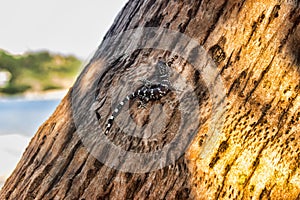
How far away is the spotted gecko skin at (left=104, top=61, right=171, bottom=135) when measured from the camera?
2.88 feet

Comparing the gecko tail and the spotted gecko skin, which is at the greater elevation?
the spotted gecko skin

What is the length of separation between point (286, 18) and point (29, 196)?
0.63 m

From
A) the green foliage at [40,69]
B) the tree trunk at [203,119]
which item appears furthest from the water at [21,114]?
the tree trunk at [203,119]

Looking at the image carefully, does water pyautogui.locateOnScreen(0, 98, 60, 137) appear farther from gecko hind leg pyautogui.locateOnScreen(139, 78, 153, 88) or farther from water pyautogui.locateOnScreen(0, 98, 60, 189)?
gecko hind leg pyautogui.locateOnScreen(139, 78, 153, 88)

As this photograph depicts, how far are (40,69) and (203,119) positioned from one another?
5482 millimetres

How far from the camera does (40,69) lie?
609cm

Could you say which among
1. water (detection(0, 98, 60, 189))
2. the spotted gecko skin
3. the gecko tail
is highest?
water (detection(0, 98, 60, 189))

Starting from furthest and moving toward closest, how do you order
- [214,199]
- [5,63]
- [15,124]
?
1. [5,63]
2. [15,124]
3. [214,199]

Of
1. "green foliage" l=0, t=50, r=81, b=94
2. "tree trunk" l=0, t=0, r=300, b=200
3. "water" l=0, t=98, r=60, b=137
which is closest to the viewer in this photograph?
"tree trunk" l=0, t=0, r=300, b=200

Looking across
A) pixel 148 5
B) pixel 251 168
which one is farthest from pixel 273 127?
pixel 148 5

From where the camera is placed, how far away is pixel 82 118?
0.93 m

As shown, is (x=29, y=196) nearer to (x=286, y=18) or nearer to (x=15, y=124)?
(x=286, y=18)

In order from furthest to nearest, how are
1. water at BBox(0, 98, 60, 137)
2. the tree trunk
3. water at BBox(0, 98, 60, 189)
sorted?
water at BBox(0, 98, 60, 137)
water at BBox(0, 98, 60, 189)
the tree trunk

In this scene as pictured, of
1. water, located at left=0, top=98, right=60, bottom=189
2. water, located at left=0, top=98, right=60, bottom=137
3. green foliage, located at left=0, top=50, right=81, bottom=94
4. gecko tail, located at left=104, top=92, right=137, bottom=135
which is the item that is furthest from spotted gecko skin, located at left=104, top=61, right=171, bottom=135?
green foliage, located at left=0, top=50, right=81, bottom=94
